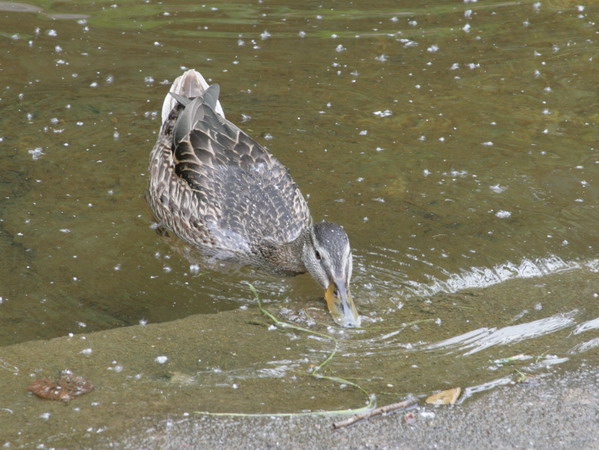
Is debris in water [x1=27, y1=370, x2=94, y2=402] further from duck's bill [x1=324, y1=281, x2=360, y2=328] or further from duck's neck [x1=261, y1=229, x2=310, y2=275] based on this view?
duck's neck [x1=261, y1=229, x2=310, y2=275]

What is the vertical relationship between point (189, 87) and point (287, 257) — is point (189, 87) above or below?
above

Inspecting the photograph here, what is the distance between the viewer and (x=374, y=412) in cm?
418

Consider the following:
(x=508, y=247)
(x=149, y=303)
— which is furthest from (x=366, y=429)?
(x=508, y=247)

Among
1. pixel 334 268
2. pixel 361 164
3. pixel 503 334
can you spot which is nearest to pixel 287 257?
pixel 334 268

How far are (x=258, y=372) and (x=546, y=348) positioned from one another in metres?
1.65

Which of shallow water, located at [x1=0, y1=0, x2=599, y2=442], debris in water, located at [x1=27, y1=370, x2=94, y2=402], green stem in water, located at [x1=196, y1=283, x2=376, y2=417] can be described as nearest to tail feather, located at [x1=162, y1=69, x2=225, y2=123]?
shallow water, located at [x1=0, y1=0, x2=599, y2=442]

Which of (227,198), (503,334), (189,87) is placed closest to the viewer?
(503,334)

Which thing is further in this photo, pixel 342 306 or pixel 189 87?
pixel 189 87

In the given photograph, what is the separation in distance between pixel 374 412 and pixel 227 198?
314 cm

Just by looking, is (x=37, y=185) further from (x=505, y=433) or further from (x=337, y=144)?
(x=505, y=433)

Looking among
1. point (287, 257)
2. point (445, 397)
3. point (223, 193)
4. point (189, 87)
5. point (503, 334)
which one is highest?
point (189, 87)

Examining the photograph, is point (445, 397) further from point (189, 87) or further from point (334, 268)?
point (189, 87)

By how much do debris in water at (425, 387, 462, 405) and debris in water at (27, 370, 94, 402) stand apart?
1752 mm

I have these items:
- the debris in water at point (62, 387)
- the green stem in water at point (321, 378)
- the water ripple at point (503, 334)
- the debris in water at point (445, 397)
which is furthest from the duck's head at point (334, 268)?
the debris in water at point (62, 387)
